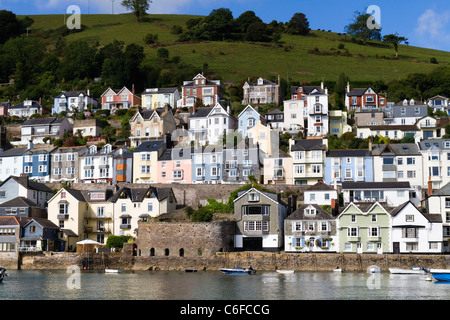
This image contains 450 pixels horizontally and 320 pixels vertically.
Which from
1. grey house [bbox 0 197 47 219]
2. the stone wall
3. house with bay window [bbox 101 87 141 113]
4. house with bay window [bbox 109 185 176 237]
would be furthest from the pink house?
house with bay window [bbox 101 87 141 113]

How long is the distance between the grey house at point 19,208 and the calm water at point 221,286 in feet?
48.0

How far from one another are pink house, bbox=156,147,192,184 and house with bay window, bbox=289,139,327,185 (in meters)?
13.3

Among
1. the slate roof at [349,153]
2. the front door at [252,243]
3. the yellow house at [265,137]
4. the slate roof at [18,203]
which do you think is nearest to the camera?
the front door at [252,243]

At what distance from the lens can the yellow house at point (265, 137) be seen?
8006 cm

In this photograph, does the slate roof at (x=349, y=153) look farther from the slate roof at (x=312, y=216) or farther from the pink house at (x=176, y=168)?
the pink house at (x=176, y=168)

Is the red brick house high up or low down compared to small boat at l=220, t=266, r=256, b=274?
up

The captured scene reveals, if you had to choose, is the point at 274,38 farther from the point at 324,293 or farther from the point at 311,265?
the point at 324,293

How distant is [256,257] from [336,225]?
29.3 feet

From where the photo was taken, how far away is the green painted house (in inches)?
2301

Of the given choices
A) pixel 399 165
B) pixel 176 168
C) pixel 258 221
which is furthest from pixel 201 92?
pixel 258 221

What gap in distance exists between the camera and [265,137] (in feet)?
266

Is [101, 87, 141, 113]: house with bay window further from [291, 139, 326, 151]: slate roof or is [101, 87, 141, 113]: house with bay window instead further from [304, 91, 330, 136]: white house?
[291, 139, 326, 151]: slate roof

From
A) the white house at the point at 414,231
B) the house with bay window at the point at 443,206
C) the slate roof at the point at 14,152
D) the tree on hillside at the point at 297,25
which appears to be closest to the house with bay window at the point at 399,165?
the house with bay window at the point at 443,206
